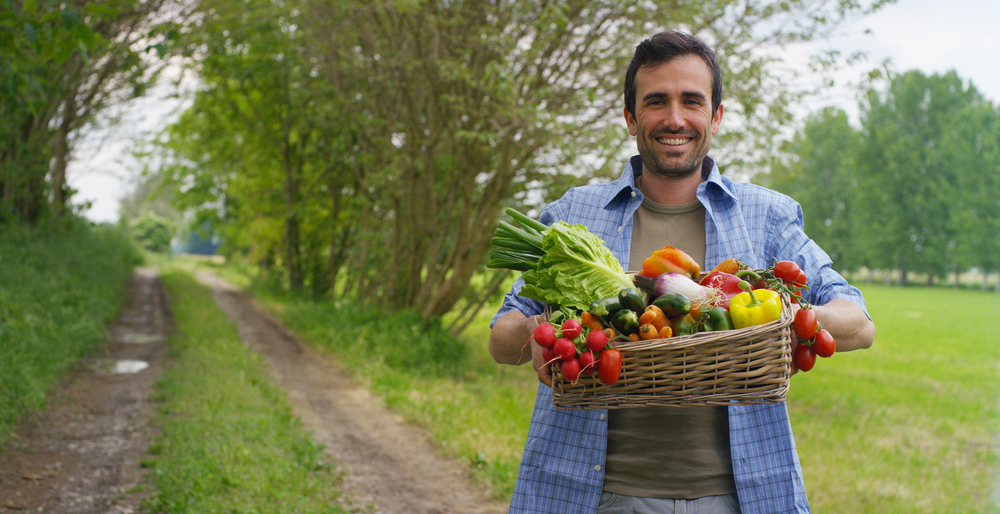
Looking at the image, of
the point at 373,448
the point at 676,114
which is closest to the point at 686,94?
the point at 676,114

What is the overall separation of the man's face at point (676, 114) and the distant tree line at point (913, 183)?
25.0 meters

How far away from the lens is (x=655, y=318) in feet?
6.11

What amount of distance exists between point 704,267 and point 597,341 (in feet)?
2.37

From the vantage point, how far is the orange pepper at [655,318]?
6.08 ft

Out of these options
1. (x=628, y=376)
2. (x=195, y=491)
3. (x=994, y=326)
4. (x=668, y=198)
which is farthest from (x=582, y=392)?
(x=994, y=326)

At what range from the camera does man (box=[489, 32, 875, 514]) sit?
204cm

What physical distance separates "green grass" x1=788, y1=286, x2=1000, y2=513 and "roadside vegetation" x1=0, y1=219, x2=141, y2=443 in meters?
7.26

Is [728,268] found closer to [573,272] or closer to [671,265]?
[671,265]

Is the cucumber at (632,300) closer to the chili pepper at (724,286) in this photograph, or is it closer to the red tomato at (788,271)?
the chili pepper at (724,286)

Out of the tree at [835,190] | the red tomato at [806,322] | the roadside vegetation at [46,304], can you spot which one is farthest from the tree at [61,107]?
the tree at [835,190]

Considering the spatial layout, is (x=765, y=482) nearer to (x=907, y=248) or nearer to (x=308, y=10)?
(x=308, y=10)

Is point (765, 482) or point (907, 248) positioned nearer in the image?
point (765, 482)

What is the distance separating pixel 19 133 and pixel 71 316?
17.1ft

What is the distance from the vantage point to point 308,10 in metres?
11.8
